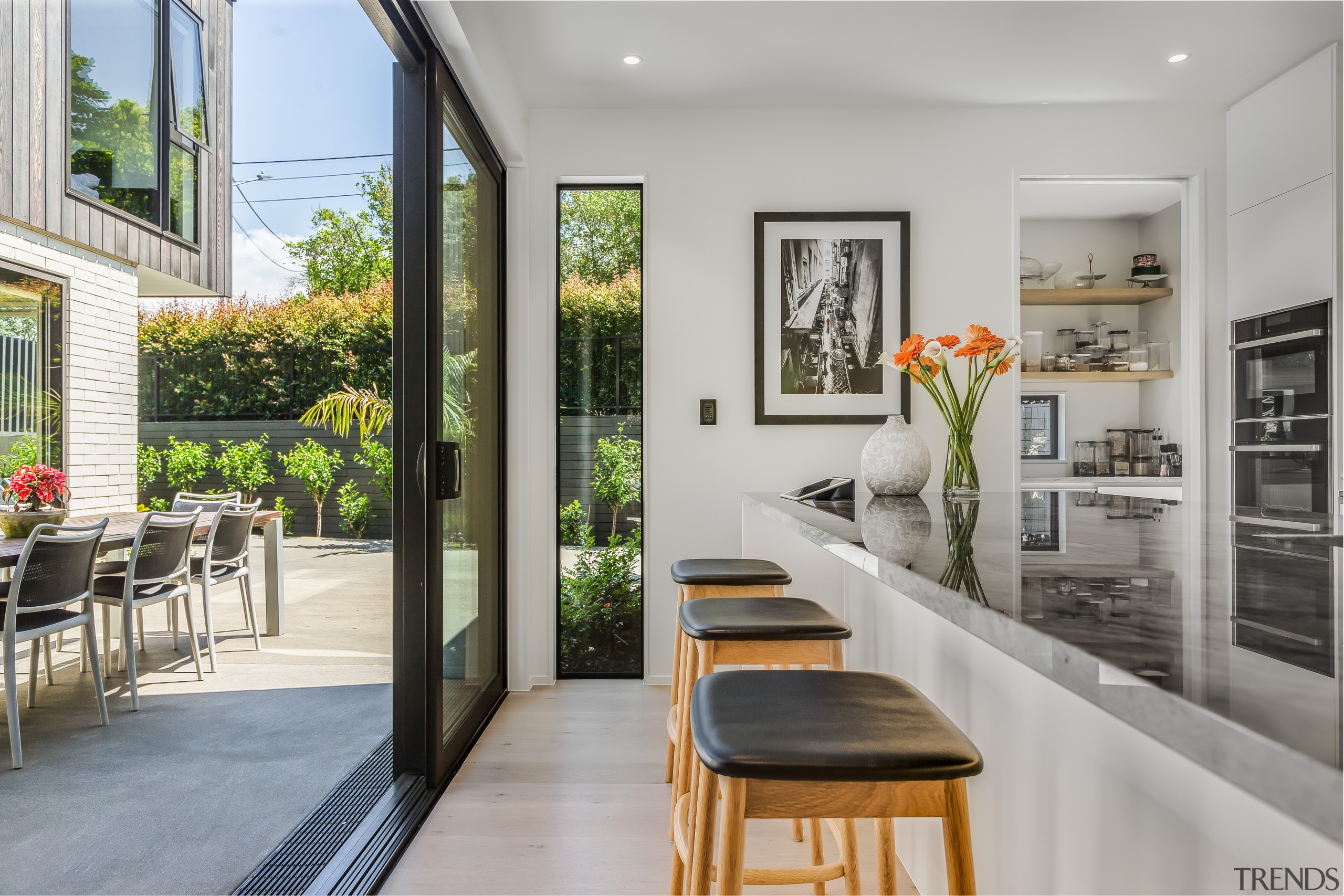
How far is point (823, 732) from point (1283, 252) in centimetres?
345

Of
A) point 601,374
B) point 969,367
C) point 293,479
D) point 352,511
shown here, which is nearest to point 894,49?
point 969,367

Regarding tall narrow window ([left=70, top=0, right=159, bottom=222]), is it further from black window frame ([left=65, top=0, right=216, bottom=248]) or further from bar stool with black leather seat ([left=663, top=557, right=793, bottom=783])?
bar stool with black leather seat ([left=663, top=557, right=793, bottom=783])

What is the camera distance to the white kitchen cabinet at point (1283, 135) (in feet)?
9.21

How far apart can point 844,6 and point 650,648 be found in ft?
9.06

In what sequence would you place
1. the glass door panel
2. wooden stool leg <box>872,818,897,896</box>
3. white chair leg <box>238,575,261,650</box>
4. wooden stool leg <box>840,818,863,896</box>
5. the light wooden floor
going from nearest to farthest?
1. wooden stool leg <box>872,818,897,896</box>
2. wooden stool leg <box>840,818,863,896</box>
3. the light wooden floor
4. the glass door panel
5. white chair leg <box>238,575,261,650</box>

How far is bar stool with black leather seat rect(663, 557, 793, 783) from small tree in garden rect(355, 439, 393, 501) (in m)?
3.04

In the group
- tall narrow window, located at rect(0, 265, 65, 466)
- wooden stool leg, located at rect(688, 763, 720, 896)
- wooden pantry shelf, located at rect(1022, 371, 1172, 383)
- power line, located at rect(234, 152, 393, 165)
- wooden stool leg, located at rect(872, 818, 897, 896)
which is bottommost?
wooden stool leg, located at rect(872, 818, 897, 896)

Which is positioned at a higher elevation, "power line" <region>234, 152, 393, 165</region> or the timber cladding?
"power line" <region>234, 152, 393, 165</region>

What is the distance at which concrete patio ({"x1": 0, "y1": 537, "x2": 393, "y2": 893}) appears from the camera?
5.52 feet

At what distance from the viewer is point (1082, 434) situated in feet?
15.0

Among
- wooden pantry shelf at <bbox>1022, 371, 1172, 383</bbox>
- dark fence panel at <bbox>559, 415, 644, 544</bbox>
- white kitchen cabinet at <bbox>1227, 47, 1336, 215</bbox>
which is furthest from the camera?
wooden pantry shelf at <bbox>1022, 371, 1172, 383</bbox>

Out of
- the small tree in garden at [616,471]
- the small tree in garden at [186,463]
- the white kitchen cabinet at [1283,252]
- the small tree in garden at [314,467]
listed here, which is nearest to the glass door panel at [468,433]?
the small tree in garden at [616,471]

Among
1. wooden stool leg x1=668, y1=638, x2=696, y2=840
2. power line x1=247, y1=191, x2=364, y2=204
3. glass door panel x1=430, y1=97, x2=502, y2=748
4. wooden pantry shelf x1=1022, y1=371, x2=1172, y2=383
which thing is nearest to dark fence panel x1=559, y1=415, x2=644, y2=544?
glass door panel x1=430, y1=97, x2=502, y2=748

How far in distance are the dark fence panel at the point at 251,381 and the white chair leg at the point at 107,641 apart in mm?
1606
